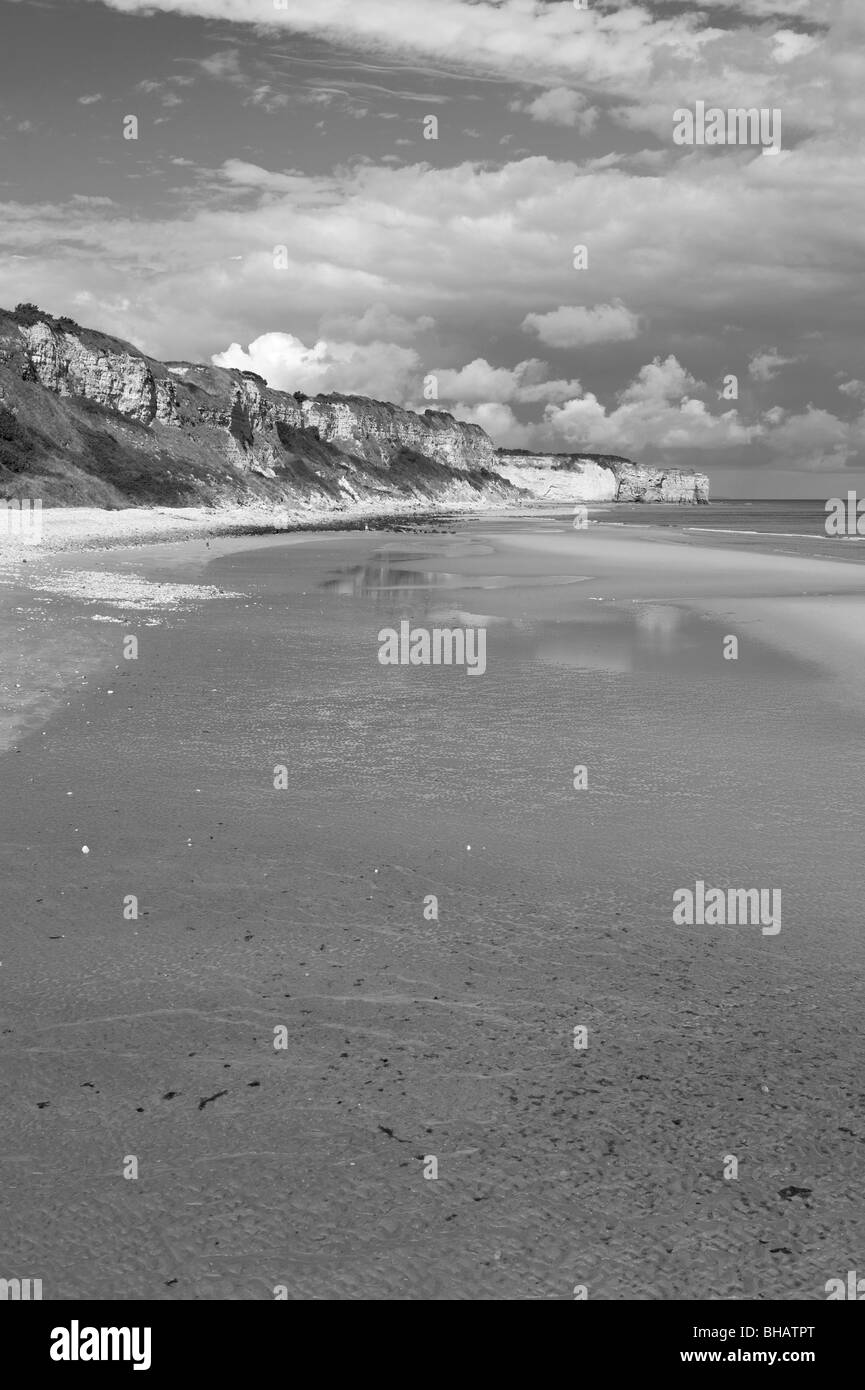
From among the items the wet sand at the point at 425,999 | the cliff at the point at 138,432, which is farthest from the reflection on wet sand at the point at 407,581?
the cliff at the point at 138,432

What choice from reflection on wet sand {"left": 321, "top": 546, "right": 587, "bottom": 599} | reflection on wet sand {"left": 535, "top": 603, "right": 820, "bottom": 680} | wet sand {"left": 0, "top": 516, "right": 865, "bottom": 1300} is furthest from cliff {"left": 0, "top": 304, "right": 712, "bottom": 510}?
wet sand {"left": 0, "top": 516, "right": 865, "bottom": 1300}

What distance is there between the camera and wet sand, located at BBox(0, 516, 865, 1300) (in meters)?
4.03

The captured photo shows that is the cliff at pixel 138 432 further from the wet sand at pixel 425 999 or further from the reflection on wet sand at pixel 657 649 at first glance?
the wet sand at pixel 425 999

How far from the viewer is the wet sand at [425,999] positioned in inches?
159

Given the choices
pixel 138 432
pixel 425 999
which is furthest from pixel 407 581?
pixel 138 432

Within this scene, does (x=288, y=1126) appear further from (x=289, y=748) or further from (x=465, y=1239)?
(x=289, y=748)

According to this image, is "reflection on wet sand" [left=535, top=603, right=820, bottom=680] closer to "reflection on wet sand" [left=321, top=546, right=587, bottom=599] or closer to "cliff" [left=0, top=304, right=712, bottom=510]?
"reflection on wet sand" [left=321, top=546, right=587, bottom=599]

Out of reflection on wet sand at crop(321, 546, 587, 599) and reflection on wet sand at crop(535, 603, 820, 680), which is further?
reflection on wet sand at crop(321, 546, 587, 599)

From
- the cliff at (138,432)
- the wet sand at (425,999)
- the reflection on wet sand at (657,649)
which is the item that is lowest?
the wet sand at (425,999)

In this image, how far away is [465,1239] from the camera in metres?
4.03

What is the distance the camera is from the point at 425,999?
592cm

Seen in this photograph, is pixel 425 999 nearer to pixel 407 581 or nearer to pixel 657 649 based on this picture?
pixel 657 649

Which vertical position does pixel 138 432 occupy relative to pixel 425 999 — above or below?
above
